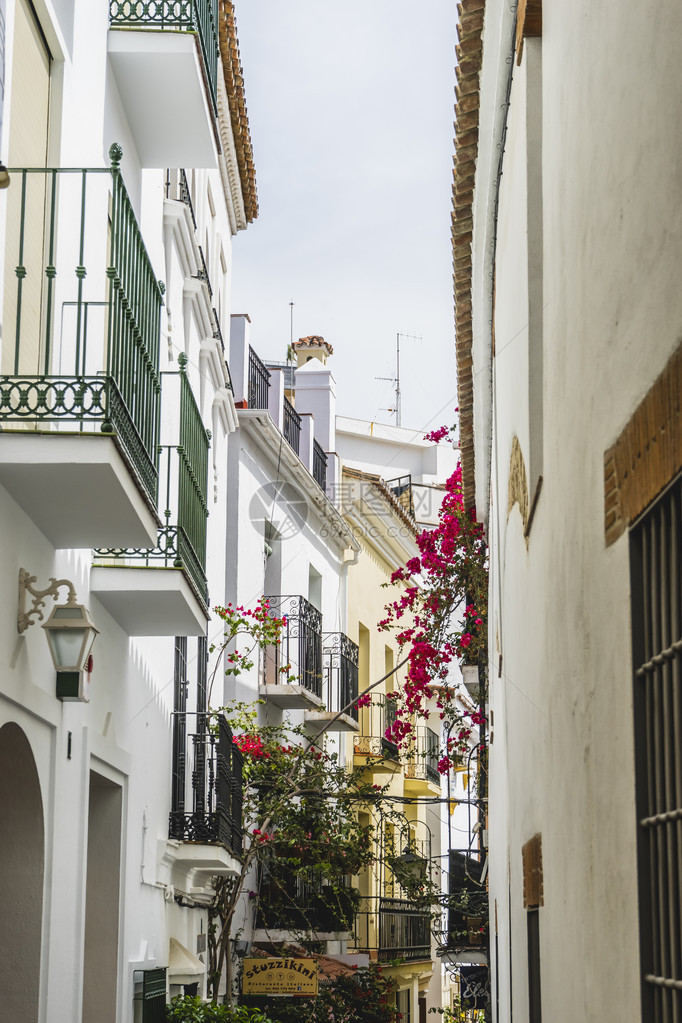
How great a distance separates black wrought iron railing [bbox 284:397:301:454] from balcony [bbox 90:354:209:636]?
9566mm

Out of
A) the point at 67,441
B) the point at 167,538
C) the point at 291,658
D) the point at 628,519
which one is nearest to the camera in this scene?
the point at 628,519

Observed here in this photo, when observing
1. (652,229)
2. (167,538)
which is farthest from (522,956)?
(652,229)

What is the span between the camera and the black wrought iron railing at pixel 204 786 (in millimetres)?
11922

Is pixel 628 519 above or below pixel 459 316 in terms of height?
below

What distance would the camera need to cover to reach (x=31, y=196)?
22.5 feet

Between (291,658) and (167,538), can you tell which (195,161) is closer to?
(167,538)

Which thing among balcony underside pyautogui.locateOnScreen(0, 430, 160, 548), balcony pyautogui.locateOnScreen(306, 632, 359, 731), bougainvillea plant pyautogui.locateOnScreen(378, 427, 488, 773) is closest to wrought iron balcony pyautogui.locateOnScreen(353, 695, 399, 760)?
balcony pyautogui.locateOnScreen(306, 632, 359, 731)

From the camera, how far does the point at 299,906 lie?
17750 millimetres

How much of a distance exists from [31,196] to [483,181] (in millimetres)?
2964

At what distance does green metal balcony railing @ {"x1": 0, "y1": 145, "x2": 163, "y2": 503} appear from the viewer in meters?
6.03

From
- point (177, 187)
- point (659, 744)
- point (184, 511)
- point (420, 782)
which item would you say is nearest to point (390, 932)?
point (420, 782)

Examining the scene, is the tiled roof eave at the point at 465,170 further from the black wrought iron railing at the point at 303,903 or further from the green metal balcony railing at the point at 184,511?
the black wrought iron railing at the point at 303,903

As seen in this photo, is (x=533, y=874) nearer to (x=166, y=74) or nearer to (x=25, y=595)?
(x=25, y=595)

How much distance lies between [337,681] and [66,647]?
14877 mm
